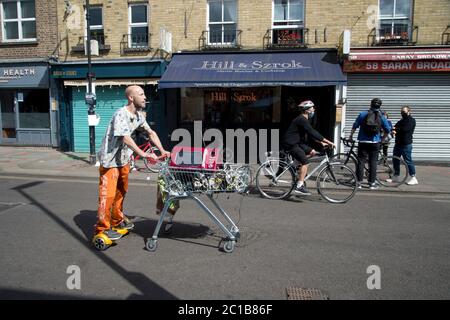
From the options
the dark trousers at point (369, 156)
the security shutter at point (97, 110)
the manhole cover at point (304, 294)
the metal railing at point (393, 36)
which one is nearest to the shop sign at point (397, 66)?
the metal railing at point (393, 36)

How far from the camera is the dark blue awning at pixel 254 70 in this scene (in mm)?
11125

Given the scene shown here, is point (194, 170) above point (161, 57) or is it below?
below

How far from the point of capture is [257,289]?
3.58m

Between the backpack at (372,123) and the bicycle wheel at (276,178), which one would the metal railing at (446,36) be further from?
the bicycle wheel at (276,178)

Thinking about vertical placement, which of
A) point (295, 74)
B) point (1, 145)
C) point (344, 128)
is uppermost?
point (295, 74)

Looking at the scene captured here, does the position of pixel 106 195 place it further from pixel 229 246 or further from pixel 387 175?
pixel 387 175

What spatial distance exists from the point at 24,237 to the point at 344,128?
10.0 metres

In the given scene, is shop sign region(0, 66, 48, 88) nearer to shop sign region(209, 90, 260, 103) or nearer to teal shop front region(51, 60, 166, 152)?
teal shop front region(51, 60, 166, 152)

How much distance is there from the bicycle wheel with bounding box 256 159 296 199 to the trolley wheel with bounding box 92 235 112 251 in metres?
3.78

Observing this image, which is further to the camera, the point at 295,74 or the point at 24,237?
the point at 295,74

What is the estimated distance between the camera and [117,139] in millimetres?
4660

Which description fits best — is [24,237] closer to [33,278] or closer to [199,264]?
[33,278]

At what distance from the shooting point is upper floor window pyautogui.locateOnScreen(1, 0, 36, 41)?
569 inches
